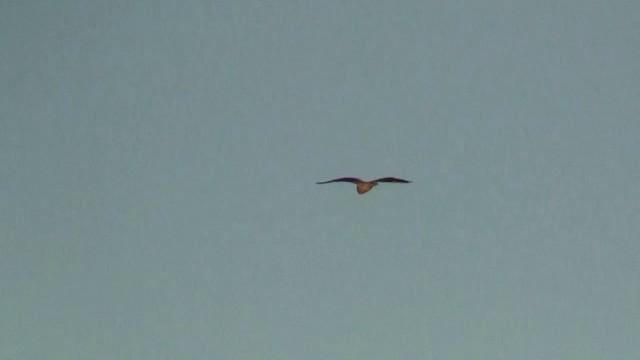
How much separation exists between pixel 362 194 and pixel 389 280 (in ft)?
0.63

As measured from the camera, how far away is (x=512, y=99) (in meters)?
1.90

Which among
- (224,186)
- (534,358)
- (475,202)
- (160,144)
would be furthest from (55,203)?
(534,358)

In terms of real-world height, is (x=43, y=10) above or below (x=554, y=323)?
above

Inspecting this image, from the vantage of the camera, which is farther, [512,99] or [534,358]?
[512,99]

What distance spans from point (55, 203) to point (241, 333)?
A: 1.87ft

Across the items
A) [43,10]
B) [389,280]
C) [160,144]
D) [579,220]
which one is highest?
[43,10]

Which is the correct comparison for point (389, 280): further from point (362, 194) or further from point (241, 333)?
point (241, 333)

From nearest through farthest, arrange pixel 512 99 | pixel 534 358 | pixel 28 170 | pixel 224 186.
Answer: pixel 534 358 → pixel 512 99 → pixel 224 186 → pixel 28 170

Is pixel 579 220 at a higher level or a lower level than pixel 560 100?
lower

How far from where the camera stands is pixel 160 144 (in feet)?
7.04

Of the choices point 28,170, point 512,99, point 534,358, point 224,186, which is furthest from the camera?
point 28,170

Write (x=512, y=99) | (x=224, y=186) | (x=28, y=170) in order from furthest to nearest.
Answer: (x=28, y=170) < (x=224, y=186) < (x=512, y=99)

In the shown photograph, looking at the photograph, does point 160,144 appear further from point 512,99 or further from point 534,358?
point 534,358

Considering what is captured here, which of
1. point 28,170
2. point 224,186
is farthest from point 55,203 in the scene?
point 224,186
